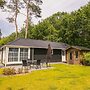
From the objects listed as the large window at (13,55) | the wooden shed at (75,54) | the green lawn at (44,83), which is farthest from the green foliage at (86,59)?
the green lawn at (44,83)

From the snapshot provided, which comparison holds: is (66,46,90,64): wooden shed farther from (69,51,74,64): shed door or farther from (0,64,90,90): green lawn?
(0,64,90,90): green lawn

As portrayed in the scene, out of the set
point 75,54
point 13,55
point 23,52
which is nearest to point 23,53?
point 23,52

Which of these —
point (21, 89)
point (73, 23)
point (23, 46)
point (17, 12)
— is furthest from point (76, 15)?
point (21, 89)

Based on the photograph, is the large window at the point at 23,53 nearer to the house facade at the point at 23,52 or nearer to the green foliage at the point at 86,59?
the house facade at the point at 23,52

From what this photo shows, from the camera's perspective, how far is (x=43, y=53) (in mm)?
30766

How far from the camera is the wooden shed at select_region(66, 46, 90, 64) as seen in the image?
3038 centimetres

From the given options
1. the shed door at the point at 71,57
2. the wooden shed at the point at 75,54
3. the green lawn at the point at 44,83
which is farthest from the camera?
the shed door at the point at 71,57

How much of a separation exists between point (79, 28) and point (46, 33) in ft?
39.5

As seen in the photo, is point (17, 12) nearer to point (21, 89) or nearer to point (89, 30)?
point (89, 30)

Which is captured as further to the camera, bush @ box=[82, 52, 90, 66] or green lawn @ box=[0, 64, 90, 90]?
bush @ box=[82, 52, 90, 66]

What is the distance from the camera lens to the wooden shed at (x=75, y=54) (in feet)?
99.7

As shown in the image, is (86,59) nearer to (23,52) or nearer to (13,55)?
(23,52)

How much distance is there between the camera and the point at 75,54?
31.2 metres

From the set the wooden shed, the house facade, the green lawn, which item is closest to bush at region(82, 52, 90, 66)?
the wooden shed
